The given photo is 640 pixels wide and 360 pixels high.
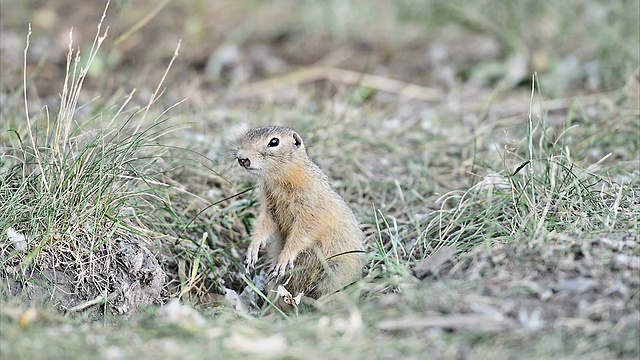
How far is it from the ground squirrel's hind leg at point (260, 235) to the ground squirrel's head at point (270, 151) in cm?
28

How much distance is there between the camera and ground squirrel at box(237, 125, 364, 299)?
184 inches

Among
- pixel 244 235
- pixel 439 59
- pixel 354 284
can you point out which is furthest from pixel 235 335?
pixel 439 59

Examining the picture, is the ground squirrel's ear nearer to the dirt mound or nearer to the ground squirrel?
the ground squirrel

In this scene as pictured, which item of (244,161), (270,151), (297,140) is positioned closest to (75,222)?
(244,161)

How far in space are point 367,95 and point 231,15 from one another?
8.99 ft

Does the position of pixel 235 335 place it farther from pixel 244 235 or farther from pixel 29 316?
pixel 244 235

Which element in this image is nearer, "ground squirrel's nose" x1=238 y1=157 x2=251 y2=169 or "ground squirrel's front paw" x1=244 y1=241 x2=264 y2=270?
"ground squirrel's nose" x1=238 y1=157 x2=251 y2=169

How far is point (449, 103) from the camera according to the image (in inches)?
309

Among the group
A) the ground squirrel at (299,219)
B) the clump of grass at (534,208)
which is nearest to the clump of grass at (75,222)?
the ground squirrel at (299,219)

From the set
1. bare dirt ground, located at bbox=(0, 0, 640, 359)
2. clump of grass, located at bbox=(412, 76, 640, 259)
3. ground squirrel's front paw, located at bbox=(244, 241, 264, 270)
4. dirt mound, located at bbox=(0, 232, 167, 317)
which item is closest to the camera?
bare dirt ground, located at bbox=(0, 0, 640, 359)

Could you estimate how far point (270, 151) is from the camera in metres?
4.77

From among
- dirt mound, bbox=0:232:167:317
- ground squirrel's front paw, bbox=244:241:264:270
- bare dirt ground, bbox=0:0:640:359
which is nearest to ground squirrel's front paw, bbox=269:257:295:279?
ground squirrel's front paw, bbox=244:241:264:270

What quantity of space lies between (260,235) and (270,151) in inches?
19.1

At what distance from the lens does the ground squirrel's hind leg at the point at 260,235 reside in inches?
188
